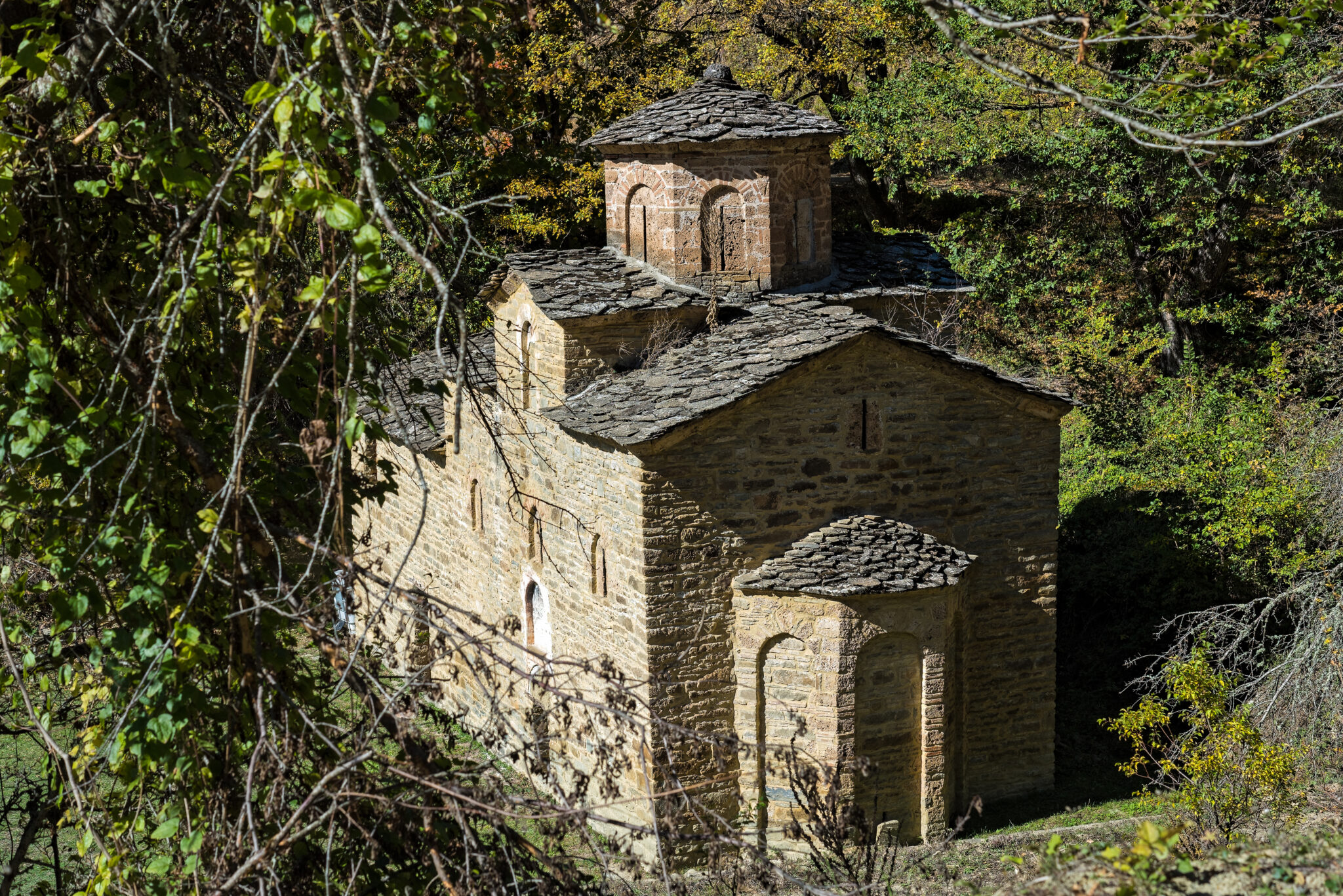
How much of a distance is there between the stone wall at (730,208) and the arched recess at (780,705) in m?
3.57

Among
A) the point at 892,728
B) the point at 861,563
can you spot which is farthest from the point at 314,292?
the point at 892,728

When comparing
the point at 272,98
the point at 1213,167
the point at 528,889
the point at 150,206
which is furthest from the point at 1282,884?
the point at 1213,167

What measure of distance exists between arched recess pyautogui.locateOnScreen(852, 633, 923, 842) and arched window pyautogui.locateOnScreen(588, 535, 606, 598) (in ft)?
7.28

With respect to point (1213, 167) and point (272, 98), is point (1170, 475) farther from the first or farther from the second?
point (272, 98)

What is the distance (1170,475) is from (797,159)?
6113mm

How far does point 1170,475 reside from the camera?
1399 centimetres

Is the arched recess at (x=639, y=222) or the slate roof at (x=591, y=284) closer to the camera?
the slate roof at (x=591, y=284)

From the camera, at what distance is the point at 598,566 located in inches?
399

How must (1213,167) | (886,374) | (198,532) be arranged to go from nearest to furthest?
(198,532) < (886,374) < (1213,167)

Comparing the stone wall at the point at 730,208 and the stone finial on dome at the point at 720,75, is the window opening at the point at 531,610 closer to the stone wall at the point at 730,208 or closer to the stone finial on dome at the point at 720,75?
the stone wall at the point at 730,208

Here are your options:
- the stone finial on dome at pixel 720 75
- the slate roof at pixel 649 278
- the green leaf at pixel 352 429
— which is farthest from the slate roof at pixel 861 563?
the green leaf at pixel 352 429

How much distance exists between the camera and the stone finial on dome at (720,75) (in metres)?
11.7

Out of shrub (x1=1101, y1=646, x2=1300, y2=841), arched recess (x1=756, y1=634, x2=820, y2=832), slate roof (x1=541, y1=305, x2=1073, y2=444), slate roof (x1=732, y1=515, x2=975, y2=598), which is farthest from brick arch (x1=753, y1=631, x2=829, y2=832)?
shrub (x1=1101, y1=646, x2=1300, y2=841)

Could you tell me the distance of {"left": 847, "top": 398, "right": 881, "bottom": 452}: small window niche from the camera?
32.3 ft
